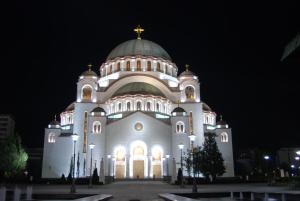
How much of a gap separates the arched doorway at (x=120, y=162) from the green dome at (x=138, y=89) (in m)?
8.14

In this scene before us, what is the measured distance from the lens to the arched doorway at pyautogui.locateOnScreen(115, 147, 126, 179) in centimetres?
4172

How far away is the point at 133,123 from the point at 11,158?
16.0m

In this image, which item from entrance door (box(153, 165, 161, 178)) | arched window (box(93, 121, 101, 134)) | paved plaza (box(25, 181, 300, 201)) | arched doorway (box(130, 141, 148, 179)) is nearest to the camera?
paved plaza (box(25, 181, 300, 201))

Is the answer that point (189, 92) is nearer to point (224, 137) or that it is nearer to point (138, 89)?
point (138, 89)

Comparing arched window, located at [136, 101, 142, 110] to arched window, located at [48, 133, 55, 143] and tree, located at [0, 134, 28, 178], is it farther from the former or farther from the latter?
tree, located at [0, 134, 28, 178]

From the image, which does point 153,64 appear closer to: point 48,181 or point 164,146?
point 164,146

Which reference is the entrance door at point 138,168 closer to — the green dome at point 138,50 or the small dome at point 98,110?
the small dome at point 98,110

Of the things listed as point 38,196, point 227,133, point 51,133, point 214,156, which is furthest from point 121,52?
point 38,196

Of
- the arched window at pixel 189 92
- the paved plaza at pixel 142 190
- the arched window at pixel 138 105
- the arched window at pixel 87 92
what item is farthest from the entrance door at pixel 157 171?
the paved plaza at pixel 142 190

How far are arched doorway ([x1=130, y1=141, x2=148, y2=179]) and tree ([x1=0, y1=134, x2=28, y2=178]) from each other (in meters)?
14.7

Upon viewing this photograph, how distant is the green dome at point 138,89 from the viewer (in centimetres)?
4605

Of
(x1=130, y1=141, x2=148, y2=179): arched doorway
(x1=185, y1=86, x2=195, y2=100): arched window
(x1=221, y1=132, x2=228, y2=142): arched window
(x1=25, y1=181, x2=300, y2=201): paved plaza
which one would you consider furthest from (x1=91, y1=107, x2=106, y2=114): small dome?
(x1=25, y1=181, x2=300, y2=201): paved plaza

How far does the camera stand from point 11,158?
42125mm

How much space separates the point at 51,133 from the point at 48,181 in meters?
14.9
